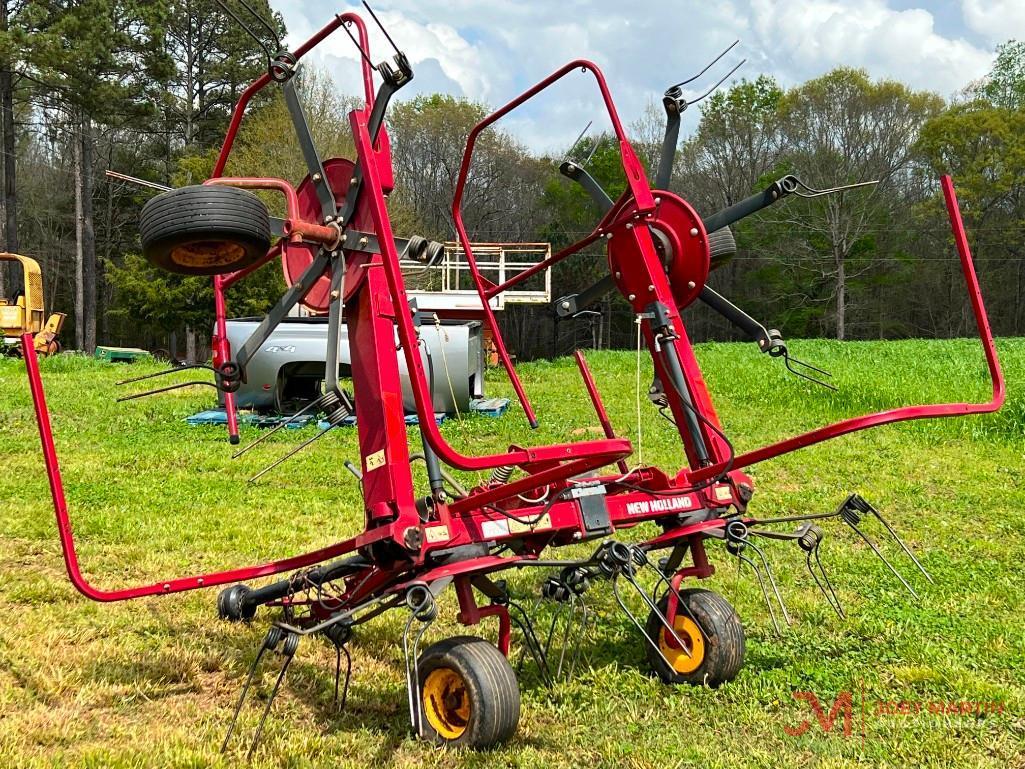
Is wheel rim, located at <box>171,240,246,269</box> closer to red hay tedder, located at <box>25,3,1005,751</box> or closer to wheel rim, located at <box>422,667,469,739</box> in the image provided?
red hay tedder, located at <box>25,3,1005,751</box>

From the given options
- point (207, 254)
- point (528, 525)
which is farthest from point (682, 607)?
point (207, 254)

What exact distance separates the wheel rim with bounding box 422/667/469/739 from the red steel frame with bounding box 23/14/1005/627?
24 centimetres

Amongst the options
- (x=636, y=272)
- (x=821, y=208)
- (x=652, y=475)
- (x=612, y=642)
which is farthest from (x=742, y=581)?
(x=821, y=208)

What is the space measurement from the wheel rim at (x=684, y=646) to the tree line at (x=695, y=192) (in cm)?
2738

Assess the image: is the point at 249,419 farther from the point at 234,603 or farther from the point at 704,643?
the point at 704,643

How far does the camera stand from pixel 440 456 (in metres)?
2.94

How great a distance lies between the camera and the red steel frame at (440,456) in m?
3.02

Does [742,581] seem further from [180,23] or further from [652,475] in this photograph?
[180,23]

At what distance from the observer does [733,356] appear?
24.8 metres

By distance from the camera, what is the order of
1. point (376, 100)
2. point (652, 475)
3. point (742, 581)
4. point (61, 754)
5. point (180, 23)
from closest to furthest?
point (61, 754) < point (376, 100) < point (652, 475) < point (742, 581) < point (180, 23)

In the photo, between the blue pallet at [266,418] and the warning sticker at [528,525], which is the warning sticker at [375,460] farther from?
the blue pallet at [266,418]

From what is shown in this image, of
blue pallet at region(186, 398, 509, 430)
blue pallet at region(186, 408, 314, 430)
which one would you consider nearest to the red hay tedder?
blue pallet at region(186, 398, 509, 430)

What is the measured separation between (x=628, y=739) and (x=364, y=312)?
6.28 feet

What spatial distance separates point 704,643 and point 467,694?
1157 mm
